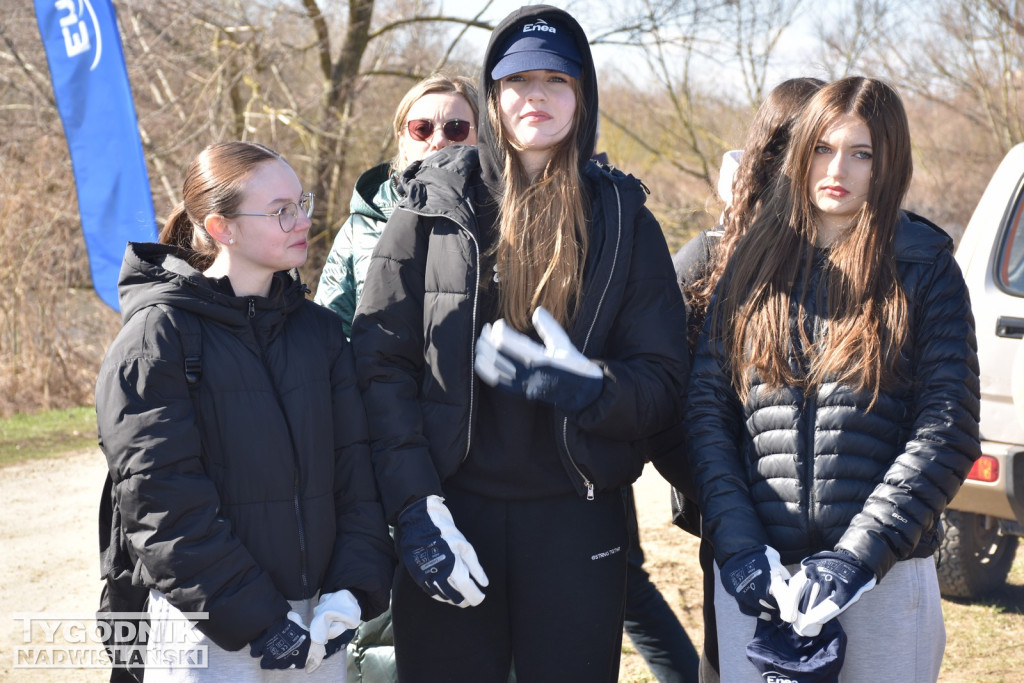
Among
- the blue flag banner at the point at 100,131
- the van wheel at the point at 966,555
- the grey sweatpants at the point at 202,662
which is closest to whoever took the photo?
the grey sweatpants at the point at 202,662

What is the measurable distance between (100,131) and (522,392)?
184 inches

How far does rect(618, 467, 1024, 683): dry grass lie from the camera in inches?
148

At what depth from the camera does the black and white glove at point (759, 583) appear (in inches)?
77.6

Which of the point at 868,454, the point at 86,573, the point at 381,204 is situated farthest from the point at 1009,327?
the point at 86,573

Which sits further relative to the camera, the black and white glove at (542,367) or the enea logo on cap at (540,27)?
the enea logo on cap at (540,27)

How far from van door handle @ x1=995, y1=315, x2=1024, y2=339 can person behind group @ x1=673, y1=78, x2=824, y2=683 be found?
1.54 m

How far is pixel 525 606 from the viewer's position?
88.4 inches

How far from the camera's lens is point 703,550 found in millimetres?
2504

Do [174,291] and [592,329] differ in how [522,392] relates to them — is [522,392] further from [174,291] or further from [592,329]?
[174,291]

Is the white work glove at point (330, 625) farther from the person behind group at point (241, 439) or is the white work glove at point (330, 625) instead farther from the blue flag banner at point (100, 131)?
the blue flag banner at point (100, 131)

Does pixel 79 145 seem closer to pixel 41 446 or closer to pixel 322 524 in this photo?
pixel 41 446

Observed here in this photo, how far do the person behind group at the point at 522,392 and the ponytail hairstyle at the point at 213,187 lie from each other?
37 cm

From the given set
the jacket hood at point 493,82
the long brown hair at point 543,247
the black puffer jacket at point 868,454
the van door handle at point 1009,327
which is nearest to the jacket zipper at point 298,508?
the long brown hair at point 543,247

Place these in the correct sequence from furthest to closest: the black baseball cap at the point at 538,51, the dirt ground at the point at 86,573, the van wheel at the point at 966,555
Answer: the van wheel at the point at 966,555 < the dirt ground at the point at 86,573 < the black baseball cap at the point at 538,51
